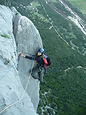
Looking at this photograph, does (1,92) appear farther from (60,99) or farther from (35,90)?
(60,99)

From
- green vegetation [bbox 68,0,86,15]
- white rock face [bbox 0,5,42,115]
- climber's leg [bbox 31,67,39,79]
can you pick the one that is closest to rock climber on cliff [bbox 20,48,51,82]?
climber's leg [bbox 31,67,39,79]

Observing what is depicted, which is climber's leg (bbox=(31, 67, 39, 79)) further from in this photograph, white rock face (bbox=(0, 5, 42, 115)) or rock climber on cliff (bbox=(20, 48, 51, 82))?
white rock face (bbox=(0, 5, 42, 115))

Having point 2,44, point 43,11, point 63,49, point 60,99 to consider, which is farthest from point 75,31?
point 2,44

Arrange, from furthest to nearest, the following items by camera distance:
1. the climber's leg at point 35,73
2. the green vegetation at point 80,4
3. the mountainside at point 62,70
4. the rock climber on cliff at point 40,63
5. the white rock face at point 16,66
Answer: the green vegetation at point 80,4 → the mountainside at point 62,70 → the climber's leg at point 35,73 → the rock climber on cliff at point 40,63 → the white rock face at point 16,66

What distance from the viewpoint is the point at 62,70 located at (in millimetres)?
61406

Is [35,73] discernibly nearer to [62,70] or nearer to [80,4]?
[62,70]

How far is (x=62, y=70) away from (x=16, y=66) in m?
50.7

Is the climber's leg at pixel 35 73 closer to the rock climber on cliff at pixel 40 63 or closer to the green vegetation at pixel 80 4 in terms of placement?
the rock climber on cliff at pixel 40 63

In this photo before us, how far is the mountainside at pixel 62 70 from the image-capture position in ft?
146

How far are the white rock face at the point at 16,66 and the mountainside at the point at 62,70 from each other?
19.4 meters

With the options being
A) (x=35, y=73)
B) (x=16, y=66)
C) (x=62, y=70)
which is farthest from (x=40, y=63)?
(x=62, y=70)

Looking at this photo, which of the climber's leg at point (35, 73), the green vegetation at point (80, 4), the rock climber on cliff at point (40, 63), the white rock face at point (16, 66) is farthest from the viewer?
the green vegetation at point (80, 4)

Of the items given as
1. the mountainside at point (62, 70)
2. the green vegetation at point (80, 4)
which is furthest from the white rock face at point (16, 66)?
the green vegetation at point (80, 4)

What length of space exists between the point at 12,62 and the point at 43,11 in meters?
94.4
